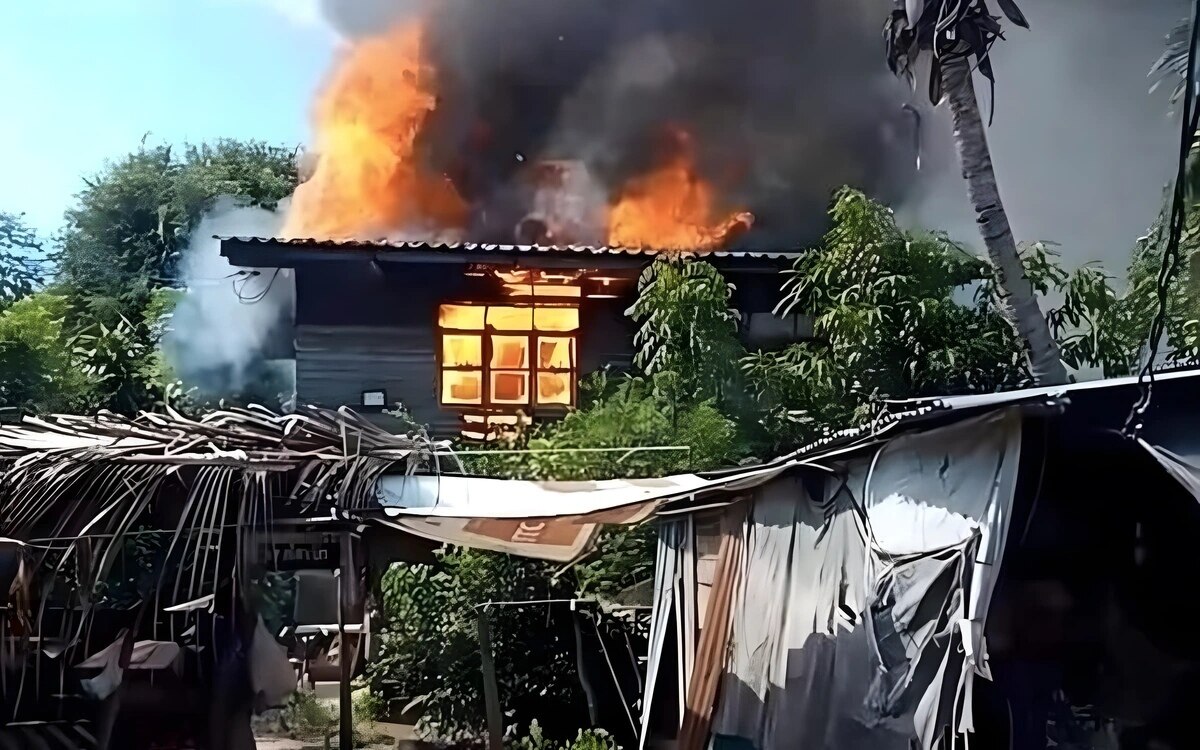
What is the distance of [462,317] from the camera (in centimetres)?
791

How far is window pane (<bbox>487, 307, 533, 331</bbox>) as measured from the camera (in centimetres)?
786

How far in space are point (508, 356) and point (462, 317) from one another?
1.63ft

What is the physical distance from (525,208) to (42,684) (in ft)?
15.9

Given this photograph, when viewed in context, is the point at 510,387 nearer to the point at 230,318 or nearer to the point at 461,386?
the point at 461,386

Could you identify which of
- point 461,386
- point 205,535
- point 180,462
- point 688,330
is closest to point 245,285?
point 461,386

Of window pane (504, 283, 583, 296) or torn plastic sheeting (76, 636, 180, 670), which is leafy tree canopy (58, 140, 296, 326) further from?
torn plastic sheeting (76, 636, 180, 670)

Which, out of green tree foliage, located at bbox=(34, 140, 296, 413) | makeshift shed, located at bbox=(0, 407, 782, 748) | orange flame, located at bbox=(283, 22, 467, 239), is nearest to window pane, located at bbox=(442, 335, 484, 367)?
orange flame, located at bbox=(283, 22, 467, 239)

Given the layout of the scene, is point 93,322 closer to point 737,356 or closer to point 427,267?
point 427,267

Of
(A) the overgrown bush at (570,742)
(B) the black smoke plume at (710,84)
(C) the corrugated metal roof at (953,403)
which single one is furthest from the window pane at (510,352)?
(C) the corrugated metal roof at (953,403)

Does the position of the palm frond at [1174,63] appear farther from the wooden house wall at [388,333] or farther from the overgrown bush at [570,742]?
the overgrown bush at [570,742]

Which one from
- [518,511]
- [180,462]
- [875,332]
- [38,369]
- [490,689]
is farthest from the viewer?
[38,369]

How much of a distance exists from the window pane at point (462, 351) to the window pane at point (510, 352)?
116 mm

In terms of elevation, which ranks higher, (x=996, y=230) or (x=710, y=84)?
(x=710, y=84)

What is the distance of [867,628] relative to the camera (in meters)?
3.86
